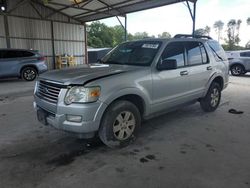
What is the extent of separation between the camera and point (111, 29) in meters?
54.9

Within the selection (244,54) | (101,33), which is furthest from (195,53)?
(101,33)

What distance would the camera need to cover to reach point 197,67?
488 cm

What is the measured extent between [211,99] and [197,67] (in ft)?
3.60

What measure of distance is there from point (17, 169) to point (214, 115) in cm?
425

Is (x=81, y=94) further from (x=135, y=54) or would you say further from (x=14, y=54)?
Result: (x=14, y=54)

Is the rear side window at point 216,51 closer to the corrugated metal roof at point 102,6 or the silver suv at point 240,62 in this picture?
the corrugated metal roof at point 102,6

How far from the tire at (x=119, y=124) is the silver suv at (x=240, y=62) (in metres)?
12.3

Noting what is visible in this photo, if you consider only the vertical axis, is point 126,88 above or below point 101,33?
below

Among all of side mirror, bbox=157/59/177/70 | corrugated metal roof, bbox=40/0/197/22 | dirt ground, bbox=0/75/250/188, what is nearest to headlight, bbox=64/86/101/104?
dirt ground, bbox=0/75/250/188

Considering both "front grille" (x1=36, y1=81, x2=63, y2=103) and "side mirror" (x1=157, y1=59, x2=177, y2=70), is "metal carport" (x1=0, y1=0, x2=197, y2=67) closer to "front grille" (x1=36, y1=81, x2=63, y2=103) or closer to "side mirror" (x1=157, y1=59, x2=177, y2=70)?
"side mirror" (x1=157, y1=59, x2=177, y2=70)

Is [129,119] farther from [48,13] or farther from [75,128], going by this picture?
[48,13]

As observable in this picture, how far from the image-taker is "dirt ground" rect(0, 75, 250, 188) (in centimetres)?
277

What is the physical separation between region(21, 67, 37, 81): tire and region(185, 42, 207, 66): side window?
9.15 meters

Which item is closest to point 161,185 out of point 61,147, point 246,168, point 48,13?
point 246,168
